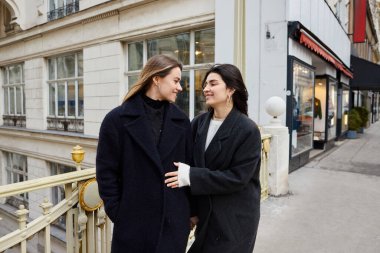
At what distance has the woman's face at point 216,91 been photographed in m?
2.14

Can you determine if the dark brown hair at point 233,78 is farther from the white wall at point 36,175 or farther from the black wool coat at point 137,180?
the white wall at point 36,175

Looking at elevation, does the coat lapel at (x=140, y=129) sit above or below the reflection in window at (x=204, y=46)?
below

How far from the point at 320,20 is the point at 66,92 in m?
9.23

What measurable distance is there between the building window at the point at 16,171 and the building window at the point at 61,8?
638 centimetres

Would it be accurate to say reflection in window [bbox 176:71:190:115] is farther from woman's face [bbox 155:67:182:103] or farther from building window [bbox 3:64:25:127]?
building window [bbox 3:64:25:127]

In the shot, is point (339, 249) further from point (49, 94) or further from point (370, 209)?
point (49, 94)

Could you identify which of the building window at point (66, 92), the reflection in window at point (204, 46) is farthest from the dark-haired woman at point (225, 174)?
the building window at point (66, 92)

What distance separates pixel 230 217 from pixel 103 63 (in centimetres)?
954

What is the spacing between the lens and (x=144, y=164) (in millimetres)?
1878

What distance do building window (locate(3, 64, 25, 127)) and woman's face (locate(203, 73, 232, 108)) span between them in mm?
14898

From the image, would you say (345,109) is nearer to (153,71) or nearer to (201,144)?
(201,144)

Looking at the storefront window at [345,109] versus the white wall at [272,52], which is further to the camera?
the storefront window at [345,109]

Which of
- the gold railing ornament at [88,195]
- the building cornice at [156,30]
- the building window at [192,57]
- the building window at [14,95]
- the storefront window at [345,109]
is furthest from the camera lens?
the building window at [14,95]

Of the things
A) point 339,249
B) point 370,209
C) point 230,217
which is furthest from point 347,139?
point 230,217
